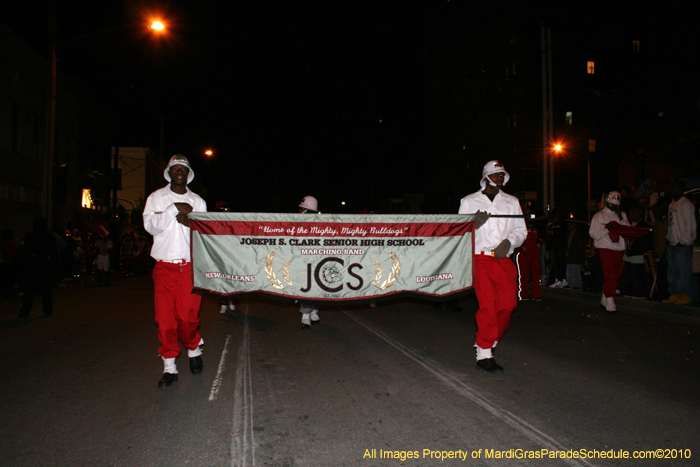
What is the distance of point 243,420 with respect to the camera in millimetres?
4027

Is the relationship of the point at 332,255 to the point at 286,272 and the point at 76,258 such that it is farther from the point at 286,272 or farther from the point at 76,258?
the point at 76,258

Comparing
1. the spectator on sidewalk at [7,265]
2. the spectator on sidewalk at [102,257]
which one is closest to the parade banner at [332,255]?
the spectator on sidewalk at [7,265]

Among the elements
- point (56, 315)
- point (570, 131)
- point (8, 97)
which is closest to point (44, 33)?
point (8, 97)

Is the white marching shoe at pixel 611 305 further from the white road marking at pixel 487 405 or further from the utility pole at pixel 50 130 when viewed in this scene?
the utility pole at pixel 50 130

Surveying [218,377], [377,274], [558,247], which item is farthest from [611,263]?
[218,377]

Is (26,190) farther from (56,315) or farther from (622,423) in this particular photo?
(622,423)

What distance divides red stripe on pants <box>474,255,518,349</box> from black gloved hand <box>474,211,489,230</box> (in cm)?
38

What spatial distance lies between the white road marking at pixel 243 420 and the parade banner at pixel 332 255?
2.91 ft

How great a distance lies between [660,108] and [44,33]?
33976 mm

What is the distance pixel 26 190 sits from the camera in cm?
2380

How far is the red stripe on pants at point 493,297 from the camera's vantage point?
17.4 ft

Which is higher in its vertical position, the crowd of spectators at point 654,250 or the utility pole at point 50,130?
the utility pole at point 50,130

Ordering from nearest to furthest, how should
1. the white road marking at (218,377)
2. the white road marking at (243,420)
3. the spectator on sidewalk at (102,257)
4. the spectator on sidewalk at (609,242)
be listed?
the white road marking at (243,420) → the white road marking at (218,377) → the spectator on sidewalk at (609,242) → the spectator on sidewalk at (102,257)

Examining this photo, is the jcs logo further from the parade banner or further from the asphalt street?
the asphalt street
